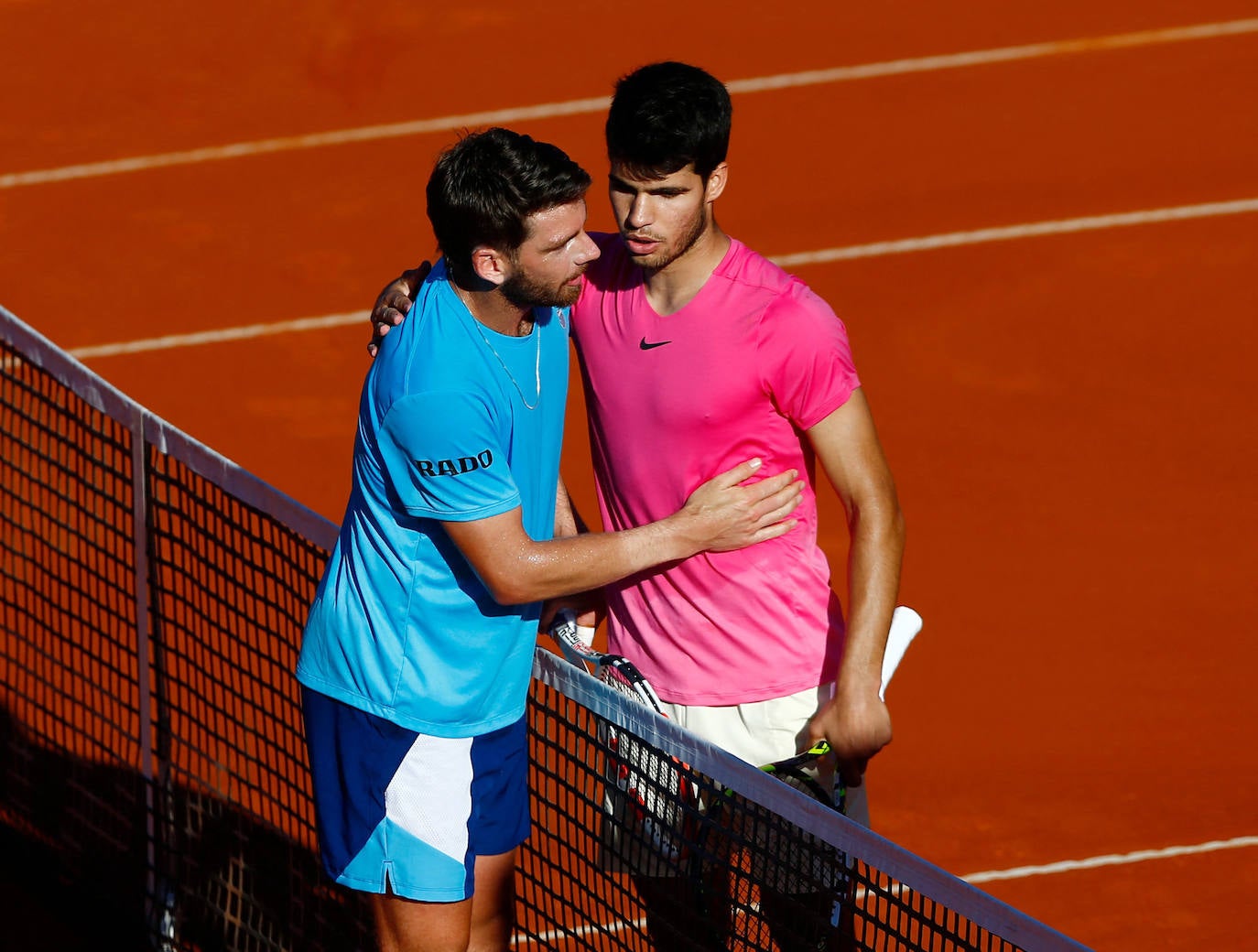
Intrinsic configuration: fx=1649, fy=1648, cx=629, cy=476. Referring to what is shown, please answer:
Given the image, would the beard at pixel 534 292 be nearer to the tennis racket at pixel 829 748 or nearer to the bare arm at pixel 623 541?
the bare arm at pixel 623 541

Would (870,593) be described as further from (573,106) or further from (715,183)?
(573,106)

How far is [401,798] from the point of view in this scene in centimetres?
340

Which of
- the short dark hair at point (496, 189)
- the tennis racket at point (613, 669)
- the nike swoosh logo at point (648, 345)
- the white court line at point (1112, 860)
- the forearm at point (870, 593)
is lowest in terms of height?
the white court line at point (1112, 860)

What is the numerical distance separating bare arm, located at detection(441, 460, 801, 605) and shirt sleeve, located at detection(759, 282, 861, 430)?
156 mm

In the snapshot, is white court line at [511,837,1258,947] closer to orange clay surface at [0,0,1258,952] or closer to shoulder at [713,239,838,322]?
orange clay surface at [0,0,1258,952]

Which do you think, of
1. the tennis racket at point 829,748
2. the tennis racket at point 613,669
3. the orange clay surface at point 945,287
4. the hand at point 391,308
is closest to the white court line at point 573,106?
the orange clay surface at point 945,287

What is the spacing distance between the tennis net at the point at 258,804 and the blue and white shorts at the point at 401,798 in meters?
0.29

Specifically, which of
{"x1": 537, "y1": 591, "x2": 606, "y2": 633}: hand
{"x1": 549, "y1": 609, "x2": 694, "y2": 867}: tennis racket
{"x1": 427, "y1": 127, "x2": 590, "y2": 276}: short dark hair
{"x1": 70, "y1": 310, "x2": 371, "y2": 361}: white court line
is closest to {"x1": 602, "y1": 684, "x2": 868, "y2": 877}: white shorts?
{"x1": 549, "y1": 609, "x2": 694, "y2": 867}: tennis racket

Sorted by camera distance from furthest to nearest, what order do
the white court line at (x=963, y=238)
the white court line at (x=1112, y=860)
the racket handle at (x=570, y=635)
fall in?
1. the white court line at (x=963, y=238)
2. the white court line at (x=1112, y=860)
3. the racket handle at (x=570, y=635)

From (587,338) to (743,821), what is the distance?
111 cm

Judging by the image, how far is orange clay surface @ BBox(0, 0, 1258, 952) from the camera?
18.7ft

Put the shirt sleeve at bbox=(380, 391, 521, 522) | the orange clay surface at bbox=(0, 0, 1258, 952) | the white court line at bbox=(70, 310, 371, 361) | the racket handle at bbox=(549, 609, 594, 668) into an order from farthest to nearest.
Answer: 1. the white court line at bbox=(70, 310, 371, 361)
2. the orange clay surface at bbox=(0, 0, 1258, 952)
3. the racket handle at bbox=(549, 609, 594, 668)
4. the shirt sleeve at bbox=(380, 391, 521, 522)

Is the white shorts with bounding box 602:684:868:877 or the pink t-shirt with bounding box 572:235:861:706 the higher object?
the pink t-shirt with bounding box 572:235:861:706

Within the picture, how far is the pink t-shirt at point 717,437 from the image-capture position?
11.5 feet
